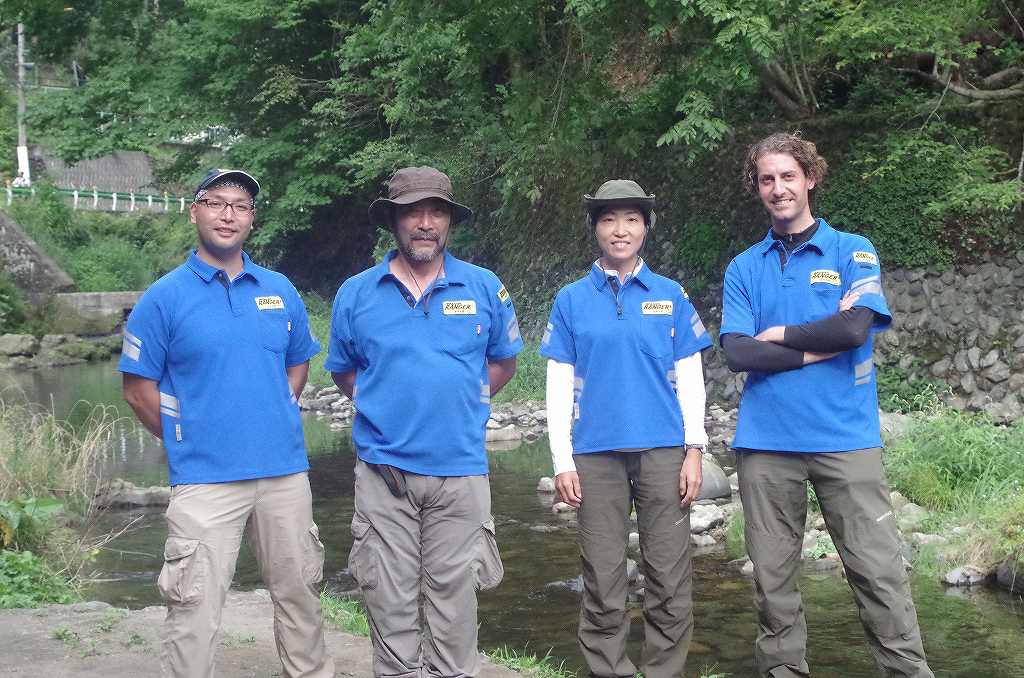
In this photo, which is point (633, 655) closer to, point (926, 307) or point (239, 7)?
point (926, 307)

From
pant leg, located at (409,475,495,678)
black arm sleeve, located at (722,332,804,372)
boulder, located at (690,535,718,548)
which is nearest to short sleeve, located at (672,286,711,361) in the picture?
black arm sleeve, located at (722,332,804,372)

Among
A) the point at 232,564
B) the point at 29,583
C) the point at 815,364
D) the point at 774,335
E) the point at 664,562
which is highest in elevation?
the point at 774,335

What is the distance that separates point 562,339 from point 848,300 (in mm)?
1097

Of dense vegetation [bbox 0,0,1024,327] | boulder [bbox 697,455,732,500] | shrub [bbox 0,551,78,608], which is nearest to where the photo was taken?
shrub [bbox 0,551,78,608]

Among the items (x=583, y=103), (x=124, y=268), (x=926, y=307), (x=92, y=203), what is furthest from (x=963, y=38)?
(x=92, y=203)

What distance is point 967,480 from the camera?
841cm

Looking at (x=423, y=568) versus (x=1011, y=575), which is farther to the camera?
(x=1011, y=575)

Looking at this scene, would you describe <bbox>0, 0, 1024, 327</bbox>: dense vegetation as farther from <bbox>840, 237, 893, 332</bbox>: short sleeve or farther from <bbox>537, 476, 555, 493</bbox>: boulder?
<bbox>840, 237, 893, 332</bbox>: short sleeve

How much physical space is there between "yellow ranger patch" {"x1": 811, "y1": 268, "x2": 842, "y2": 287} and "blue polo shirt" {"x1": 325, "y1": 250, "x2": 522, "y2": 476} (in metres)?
1.19

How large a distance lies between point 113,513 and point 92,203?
33185 mm

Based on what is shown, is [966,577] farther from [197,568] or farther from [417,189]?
[197,568]

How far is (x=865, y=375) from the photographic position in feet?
13.9

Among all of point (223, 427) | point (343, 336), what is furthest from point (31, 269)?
point (223, 427)

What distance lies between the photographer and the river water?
18.7 feet
